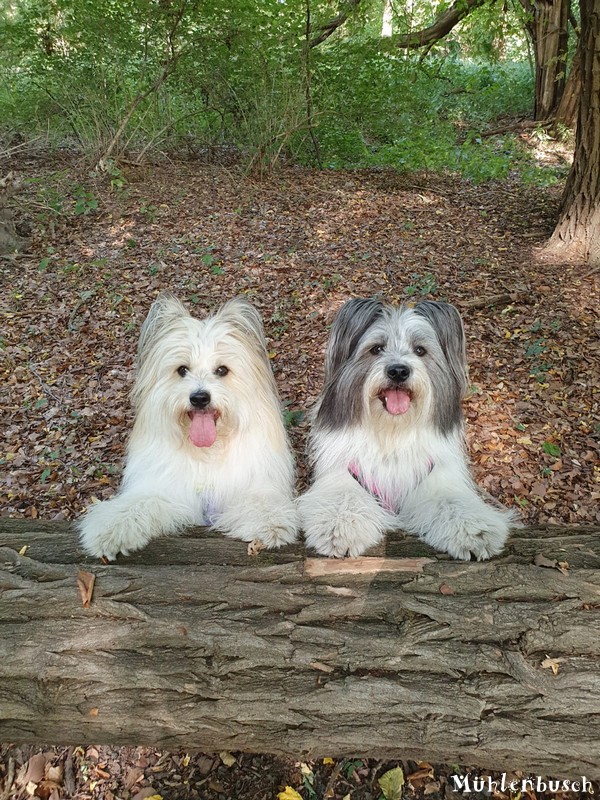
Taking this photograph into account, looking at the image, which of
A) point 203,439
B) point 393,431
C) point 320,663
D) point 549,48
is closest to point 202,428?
point 203,439

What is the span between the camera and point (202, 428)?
290 cm

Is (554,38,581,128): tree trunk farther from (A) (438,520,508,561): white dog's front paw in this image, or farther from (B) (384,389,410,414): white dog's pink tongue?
(A) (438,520,508,561): white dog's front paw

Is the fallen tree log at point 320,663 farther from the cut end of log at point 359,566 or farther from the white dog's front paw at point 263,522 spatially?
the white dog's front paw at point 263,522

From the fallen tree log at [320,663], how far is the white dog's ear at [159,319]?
126cm

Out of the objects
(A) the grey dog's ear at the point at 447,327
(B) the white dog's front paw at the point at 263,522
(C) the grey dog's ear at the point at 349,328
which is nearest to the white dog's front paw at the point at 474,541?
(B) the white dog's front paw at the point at 263,522

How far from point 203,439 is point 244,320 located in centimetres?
71

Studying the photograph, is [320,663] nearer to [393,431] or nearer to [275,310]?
[393,431]

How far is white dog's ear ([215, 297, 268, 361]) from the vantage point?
3123 millimetres

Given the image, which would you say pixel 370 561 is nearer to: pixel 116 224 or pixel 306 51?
pixel 116 224

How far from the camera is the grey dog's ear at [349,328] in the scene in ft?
10.3

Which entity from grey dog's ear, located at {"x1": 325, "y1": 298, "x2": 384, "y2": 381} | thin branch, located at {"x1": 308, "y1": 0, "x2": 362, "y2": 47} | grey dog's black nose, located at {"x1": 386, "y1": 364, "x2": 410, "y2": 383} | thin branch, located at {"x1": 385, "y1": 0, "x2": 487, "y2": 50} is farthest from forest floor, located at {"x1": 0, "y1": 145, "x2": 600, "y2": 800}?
thin branch, located at {"x1": 385, "y1": 0, "x2": 487, "y2": 50}

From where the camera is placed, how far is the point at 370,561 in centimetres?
262

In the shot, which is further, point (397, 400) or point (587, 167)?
Answer: point (587, 167)

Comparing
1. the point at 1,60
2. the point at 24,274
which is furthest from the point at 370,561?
the point at 1,60
